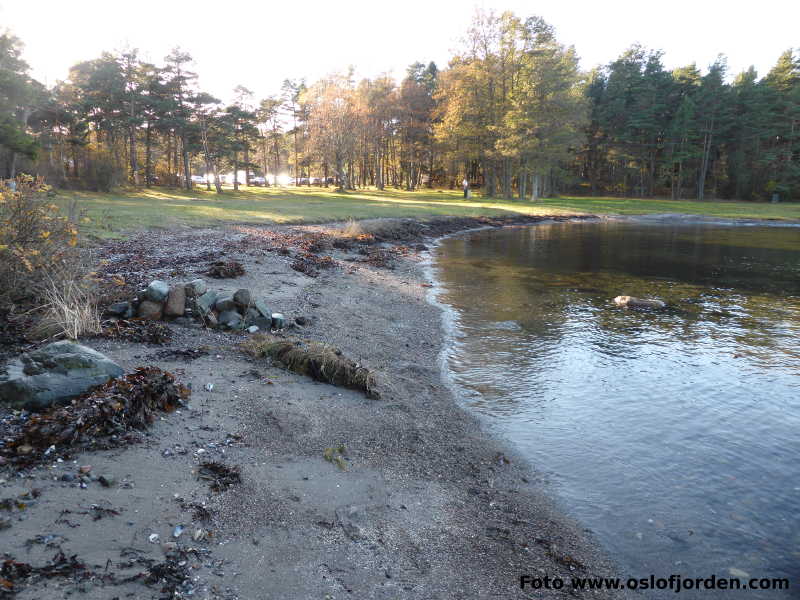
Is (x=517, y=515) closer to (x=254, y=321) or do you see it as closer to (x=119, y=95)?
(x=254, y=321)

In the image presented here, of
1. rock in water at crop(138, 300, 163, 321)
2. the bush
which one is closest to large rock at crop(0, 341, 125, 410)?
the bush

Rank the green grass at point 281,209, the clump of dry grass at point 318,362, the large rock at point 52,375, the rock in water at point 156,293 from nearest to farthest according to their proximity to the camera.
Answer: the large rock at point 52,375 < the clump of dry grass at point 318,362 < the rock in water at point 156,293 < the green grass at point 281,209

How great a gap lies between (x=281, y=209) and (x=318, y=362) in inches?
1081

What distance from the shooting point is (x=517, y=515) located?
535 centimetres

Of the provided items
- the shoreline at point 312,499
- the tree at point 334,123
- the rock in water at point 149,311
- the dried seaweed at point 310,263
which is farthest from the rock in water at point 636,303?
the tree at point 334,123

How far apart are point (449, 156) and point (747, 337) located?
5090 centimetres

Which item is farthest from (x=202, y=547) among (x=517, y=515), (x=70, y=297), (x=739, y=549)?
(x=70, y=297)

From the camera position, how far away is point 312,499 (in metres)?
5.02

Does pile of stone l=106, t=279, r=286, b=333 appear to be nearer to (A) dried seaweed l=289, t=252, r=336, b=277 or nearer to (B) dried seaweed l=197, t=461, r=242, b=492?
(B) dried seaweed l=197, t=461, r=242, b=492

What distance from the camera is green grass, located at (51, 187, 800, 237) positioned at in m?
22.4

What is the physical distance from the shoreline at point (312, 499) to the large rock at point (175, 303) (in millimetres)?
722

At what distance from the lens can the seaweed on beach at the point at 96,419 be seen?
4.82 metres

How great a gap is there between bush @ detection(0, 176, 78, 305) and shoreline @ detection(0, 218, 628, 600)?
4.86ft

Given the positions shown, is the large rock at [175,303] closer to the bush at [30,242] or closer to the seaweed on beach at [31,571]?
the bush at [30,242]
